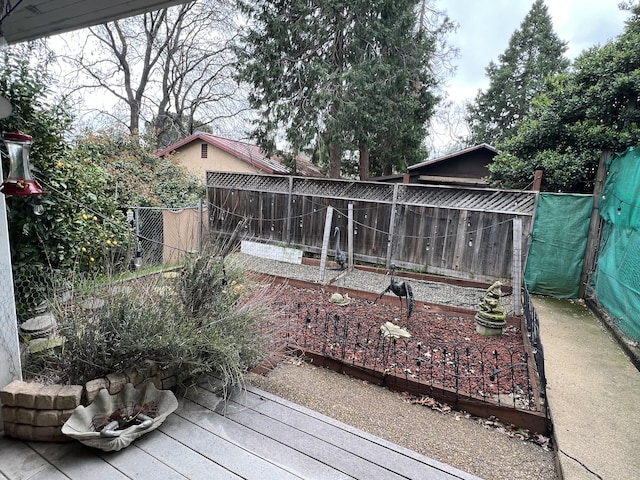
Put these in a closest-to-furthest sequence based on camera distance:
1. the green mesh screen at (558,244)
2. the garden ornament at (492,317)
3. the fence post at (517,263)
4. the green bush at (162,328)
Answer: the green bush at (162,328), the garden ornament at (492,317), the fence post at (517,263), the green mesh screen at (558,244)

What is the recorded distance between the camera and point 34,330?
8.36 feet

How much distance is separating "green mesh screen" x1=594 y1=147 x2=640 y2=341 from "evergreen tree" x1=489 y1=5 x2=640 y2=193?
66 centimetres

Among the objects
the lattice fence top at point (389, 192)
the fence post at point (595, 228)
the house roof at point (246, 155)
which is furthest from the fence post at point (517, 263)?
the house roof at point (246, 155)

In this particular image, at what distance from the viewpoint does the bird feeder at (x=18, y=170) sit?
155 cm

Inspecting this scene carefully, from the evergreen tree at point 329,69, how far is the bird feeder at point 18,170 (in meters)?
6.60

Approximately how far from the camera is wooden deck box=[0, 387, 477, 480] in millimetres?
1519

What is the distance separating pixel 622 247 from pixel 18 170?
501 cm

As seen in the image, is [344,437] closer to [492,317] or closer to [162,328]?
[162,328]

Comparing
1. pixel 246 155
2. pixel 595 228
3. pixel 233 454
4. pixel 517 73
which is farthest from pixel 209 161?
pixel 517 73

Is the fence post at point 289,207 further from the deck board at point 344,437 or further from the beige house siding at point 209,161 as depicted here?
the deck board at point 344,437

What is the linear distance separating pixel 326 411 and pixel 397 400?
60 cm

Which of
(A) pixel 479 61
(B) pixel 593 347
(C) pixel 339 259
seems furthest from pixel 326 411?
(A) pixel 479 61

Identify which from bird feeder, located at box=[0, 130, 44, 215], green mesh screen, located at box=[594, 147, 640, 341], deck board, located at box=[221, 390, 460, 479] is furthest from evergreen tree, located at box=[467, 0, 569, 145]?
bird feeder, located at box=[0, 130, 44, 215]

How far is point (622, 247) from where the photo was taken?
3.59 meters
